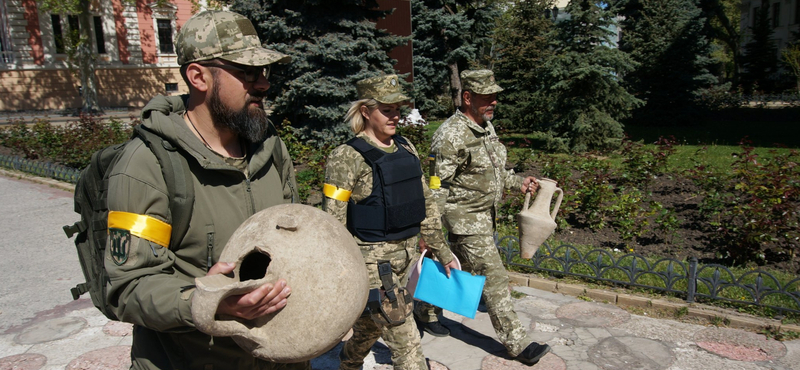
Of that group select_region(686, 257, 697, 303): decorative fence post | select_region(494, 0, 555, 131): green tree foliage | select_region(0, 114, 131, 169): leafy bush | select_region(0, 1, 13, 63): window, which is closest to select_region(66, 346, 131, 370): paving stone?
select_region(686, 257, 697, 303): decorative fence post

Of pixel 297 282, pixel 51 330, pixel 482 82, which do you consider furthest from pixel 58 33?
pixel 297 282

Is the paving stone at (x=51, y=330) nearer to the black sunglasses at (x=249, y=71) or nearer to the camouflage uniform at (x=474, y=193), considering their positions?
the camouflage uniform at (x=474, y=193)

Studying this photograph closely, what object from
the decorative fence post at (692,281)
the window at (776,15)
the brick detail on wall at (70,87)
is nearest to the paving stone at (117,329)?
the decorative fence post at (692,281)

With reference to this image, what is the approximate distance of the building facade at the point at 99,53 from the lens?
2998 cm

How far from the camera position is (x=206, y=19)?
2080 millimetres

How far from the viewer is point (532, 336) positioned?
4.60 metres

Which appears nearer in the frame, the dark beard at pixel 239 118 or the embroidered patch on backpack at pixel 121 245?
the embroidered patch on backpack at pixel 121 245

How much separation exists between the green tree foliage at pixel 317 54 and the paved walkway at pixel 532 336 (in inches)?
283

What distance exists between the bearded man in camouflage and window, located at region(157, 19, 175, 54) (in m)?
34.1

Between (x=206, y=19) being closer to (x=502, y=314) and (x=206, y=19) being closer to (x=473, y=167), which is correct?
(x=473, y=167)

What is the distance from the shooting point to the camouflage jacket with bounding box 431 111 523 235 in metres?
4.29

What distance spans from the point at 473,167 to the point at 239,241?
284 cm

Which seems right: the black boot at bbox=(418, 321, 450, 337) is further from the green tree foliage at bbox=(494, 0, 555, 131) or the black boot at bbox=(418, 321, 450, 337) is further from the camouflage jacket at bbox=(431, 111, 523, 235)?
the green tree foliage at bbox=(494, 0, 555, 131)

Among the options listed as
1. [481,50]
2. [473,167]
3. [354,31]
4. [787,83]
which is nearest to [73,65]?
[481,50]
